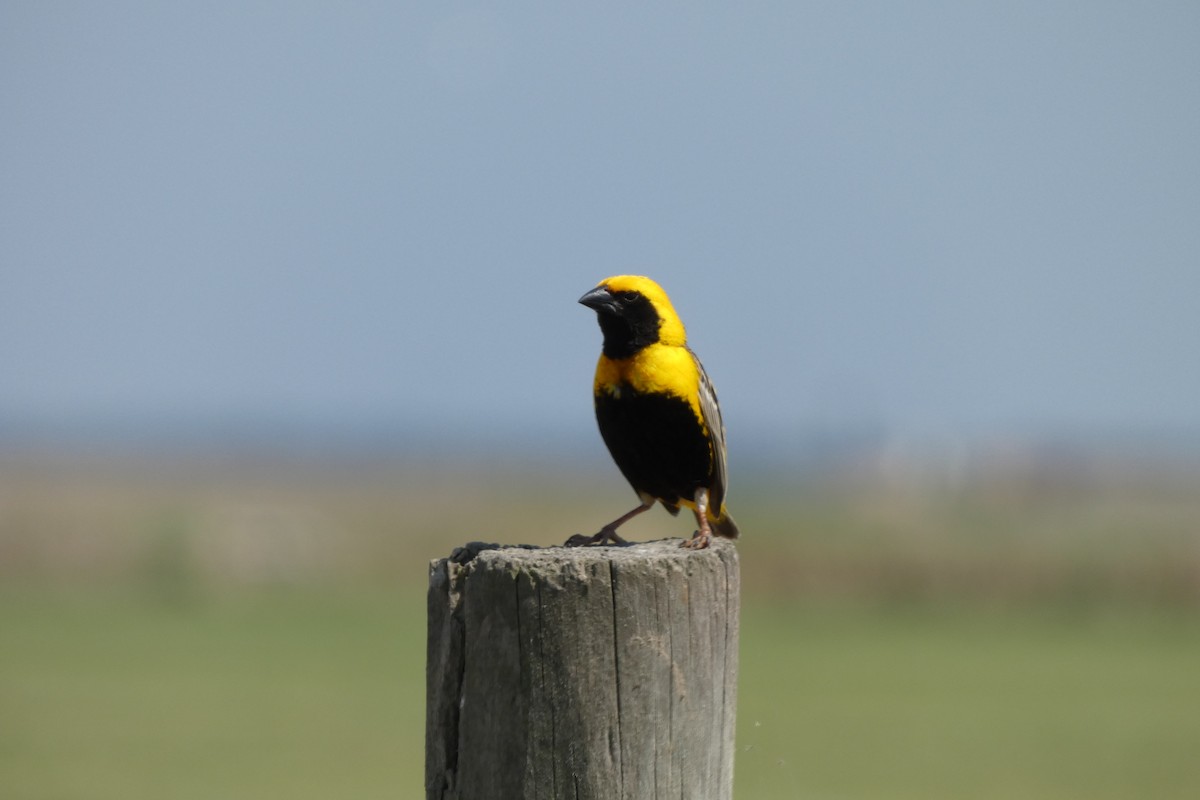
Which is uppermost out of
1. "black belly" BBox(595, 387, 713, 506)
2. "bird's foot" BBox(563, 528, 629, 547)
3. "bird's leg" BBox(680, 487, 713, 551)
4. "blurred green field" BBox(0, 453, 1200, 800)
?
"black belly" BBox(595, 387, 713, 506)

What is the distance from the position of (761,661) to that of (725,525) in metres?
23.7

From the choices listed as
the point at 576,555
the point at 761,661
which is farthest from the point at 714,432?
the point at 761,661

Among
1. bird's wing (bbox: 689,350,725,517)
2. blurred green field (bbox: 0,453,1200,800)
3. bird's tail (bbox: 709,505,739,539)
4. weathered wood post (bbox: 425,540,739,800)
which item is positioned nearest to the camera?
weathered wood post (bbox: 425,540,739,800)

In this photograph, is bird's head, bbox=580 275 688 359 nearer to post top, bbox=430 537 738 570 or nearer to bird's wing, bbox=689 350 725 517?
bird's wing, bbox=689 350 725 517

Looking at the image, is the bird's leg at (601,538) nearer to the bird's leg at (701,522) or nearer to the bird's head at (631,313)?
the bird's leg at (701,522)

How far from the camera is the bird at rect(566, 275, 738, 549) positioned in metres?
5.46

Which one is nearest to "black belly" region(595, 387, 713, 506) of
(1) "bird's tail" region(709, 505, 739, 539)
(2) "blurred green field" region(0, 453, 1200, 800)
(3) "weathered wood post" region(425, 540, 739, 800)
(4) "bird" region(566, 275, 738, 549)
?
(4) "bird" region(566, 275, 738, 549)

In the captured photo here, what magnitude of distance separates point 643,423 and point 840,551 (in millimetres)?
31222

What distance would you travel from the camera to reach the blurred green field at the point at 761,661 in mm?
18062

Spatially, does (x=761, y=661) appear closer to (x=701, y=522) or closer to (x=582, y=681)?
(x=701, y=522)

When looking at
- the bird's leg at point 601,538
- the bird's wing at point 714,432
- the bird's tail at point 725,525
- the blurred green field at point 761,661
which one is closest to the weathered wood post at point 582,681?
the bird's leg at point 601,538

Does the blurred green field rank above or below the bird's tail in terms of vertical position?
below

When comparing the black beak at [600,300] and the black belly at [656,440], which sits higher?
Answer: the black beak at [600,300]

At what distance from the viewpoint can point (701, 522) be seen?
528 centimetres
